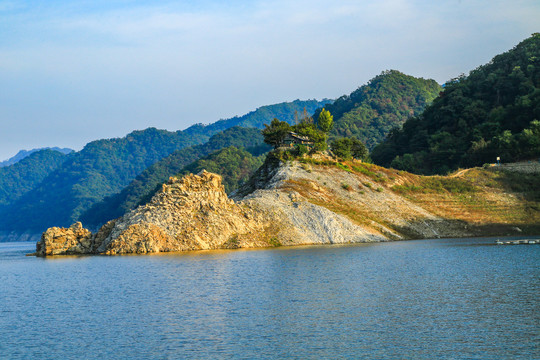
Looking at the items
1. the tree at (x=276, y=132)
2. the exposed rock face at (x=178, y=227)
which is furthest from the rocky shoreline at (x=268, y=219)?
the tree at (x=276, y=132)

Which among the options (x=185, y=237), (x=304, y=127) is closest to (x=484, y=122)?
(x=304, y=127)

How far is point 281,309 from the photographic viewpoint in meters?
36.5

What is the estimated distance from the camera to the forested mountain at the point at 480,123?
126 meters

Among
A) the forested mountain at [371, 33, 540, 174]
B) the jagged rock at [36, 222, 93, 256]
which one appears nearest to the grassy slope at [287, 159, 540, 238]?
the forested mountain at [371, 33, 540, 174]

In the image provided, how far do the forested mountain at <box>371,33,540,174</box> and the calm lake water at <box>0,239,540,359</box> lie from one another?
6883 cm

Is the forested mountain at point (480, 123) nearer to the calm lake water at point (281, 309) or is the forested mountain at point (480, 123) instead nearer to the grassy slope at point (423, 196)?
the grassy slope at point (423, 196)

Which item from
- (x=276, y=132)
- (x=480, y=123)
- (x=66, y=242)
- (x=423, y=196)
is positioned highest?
(x=480, y=123)

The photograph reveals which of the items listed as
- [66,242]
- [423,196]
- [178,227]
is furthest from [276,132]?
[66,242]

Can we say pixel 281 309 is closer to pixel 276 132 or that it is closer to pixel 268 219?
pixel 268 219

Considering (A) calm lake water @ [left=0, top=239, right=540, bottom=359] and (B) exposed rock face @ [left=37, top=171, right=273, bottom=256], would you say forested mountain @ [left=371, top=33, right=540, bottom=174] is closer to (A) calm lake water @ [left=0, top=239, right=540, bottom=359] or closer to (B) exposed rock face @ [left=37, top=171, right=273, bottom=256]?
(B) exposed rock face @ [left=37, top=171, right=273, bottom=256]

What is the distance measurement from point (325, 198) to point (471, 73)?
90.1 m

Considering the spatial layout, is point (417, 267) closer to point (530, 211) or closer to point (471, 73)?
point (530, 211)

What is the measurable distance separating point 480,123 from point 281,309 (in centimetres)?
11609

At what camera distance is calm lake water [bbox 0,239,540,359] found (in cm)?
2766
